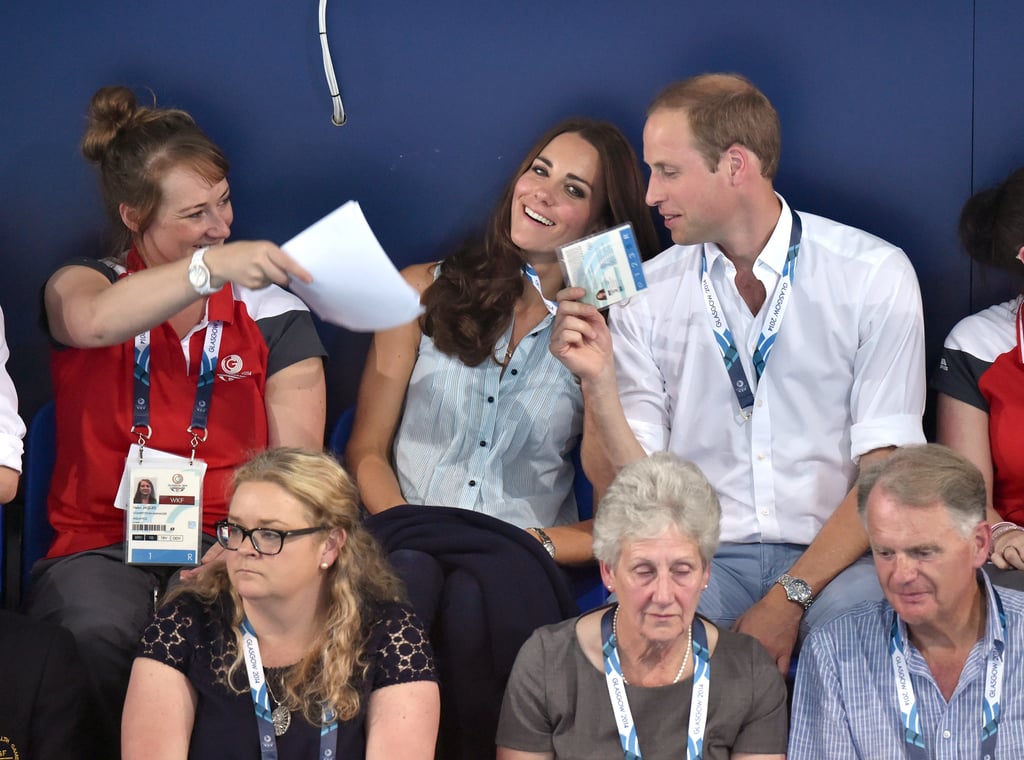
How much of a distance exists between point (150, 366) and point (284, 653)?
1.10 meters

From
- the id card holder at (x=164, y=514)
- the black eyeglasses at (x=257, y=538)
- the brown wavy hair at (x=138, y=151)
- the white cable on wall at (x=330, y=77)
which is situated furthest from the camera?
the white cable on wall at (x=330, y=77)

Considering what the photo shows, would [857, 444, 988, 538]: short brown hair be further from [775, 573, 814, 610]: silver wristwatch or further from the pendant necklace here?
the pendant necklace

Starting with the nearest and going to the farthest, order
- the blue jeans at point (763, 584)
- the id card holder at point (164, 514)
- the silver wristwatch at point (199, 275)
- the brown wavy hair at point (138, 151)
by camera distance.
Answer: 1. the silver wristwatch at point (199, 275)
2. the blue jeans at point (763, 584)
3. the id card holder at point (164, 514)
4. the brown wavy hair at point (138, 151)

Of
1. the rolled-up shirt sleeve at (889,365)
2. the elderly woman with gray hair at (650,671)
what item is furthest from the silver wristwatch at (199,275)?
the rolled-up shirt sleeve at (889,365)

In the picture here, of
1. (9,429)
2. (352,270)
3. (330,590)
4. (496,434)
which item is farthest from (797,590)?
(9,429)

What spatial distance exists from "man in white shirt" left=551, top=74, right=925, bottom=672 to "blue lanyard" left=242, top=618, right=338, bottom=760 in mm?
1075

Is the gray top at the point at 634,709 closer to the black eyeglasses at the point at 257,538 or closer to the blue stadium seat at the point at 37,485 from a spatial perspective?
the black eyeglasses at the point at 257,538

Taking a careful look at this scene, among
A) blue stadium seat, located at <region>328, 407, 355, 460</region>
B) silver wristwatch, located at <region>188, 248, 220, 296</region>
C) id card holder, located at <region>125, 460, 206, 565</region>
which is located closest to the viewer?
silver wristwatch, located at <region>188, 248, 220, 296</region>

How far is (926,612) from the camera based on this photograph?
9.71 ft

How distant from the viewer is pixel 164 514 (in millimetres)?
3678

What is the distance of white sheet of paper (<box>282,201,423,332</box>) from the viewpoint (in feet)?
9.85

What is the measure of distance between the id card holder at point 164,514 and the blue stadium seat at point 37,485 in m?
0.38

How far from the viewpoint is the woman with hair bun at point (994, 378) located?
3.84 metres

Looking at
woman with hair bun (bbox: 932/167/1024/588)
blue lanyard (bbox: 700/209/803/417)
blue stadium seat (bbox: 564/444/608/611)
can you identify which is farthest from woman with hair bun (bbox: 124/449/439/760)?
woman with hair bun (bbox: 932/167/1024/588)
